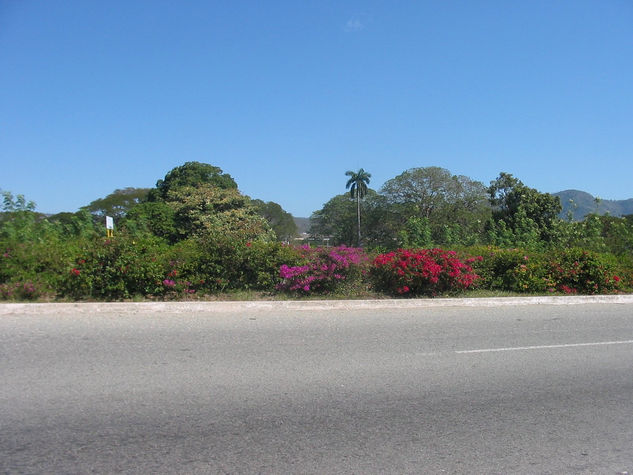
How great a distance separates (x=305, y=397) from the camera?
475 centimetres

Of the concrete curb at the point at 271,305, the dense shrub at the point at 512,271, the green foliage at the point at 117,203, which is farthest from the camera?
the green foliage at the point at 117,203

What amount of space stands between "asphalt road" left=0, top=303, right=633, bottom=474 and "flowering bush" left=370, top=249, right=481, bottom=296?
253 cm

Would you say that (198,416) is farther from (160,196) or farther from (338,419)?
(160,196)

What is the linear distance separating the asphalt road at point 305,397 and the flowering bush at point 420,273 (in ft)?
8.31

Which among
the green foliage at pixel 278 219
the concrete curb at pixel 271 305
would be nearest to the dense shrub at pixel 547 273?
the concrete curb at pixel 271 305

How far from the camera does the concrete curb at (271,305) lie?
8.41 m

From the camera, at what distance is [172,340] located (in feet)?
22.3

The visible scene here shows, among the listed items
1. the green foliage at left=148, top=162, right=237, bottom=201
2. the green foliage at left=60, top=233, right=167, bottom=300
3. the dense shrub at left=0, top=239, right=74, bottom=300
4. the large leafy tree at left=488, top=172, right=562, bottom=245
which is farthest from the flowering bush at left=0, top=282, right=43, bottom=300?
the green foliage at left=148, top=162, right=237, bottom=201

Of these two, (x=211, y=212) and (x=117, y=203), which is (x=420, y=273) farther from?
(x=117, y=203)

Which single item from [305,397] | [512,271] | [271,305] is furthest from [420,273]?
[305,397]

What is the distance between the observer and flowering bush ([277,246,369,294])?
10.1 metres

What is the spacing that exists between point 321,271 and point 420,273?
238 centimetres

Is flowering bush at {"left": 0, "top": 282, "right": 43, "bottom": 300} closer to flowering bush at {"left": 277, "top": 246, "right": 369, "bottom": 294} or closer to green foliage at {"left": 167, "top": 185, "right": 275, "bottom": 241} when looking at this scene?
flowering bush at {"left": 277, "top": 246, "right": 369, "bottom": 294}

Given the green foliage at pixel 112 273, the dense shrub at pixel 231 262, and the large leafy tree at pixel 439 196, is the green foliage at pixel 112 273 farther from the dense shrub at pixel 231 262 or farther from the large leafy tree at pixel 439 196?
the large leafy tree at pixel 439 196
